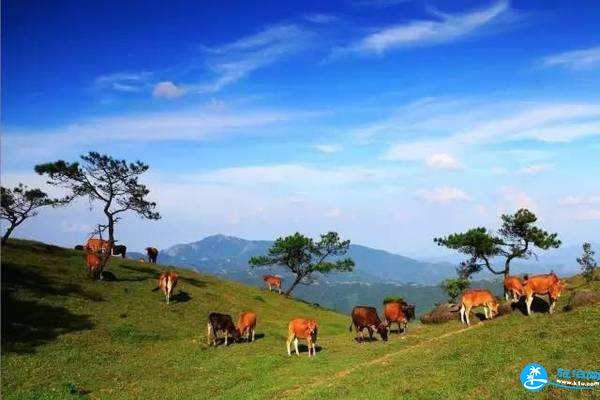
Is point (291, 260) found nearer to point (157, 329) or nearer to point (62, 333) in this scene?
point (157, 329)

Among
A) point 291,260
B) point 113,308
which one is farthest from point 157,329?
point 291,260

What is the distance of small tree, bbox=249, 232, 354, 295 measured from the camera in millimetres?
78875

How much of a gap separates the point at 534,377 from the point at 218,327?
2499cm

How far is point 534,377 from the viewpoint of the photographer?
1947 centimetres

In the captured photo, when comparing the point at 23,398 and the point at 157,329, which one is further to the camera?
the point at 157,329

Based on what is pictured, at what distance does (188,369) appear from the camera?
32.8 meters

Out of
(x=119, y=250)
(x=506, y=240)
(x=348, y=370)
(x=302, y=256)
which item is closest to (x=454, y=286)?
(x=506, y=240)

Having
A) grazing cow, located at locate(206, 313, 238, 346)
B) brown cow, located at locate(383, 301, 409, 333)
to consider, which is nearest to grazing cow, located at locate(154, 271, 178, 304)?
grazing cow, located at locate(206, 313, 238, 346)

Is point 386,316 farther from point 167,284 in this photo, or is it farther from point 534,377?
point 167,284

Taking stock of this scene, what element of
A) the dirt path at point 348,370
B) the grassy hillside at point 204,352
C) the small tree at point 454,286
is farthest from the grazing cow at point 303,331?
the small tree at point 454,286

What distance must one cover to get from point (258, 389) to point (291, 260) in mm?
54288

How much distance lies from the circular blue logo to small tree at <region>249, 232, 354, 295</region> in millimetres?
58144

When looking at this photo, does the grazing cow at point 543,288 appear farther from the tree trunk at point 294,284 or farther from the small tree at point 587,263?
the tree trunk at point 294,284

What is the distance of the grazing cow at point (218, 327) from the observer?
39.1m
